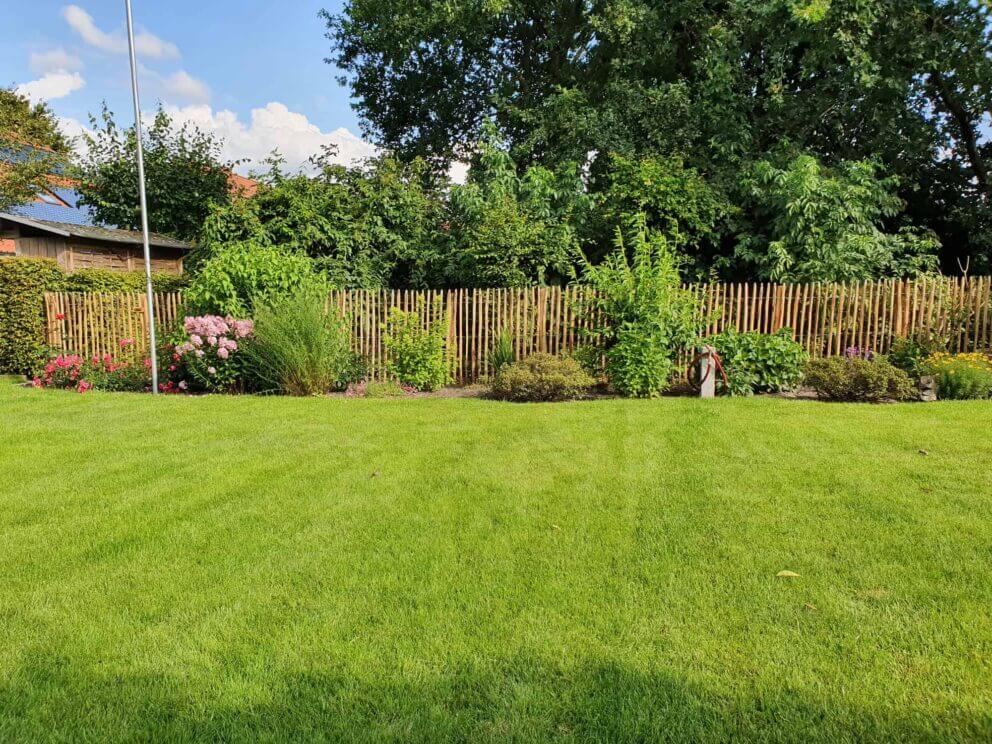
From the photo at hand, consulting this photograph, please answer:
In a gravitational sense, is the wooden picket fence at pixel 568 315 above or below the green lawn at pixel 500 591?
above

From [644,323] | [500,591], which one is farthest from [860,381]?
[500,591]

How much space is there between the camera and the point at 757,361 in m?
8.47

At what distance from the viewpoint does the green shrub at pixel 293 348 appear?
28.5 feet

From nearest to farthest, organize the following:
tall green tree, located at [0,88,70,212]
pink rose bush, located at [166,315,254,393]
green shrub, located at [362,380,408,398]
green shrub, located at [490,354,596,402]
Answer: green shrub, located at [490,354,596,402]
pink rose bush, located at [166,315,254,393]
green shrub, located at [362,380,408,398]
tall green tree, located at [0,88,70,212]

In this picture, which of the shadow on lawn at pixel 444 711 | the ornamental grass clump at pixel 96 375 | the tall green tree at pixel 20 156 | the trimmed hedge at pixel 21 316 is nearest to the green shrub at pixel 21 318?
the trimmed hedge at pixel 21 316

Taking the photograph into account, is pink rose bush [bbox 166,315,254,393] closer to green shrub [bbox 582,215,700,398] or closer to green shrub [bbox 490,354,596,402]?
green shrub [bbox 490,354,596,402]

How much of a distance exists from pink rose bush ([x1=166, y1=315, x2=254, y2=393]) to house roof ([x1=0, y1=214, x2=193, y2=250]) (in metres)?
9.32

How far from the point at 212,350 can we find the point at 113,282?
6.84m

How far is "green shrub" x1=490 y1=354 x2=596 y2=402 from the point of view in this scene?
8227 mm

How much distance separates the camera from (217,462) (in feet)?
16.5

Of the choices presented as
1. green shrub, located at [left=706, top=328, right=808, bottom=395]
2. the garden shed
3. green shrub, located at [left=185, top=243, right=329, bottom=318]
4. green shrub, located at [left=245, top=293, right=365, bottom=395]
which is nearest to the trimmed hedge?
green shrub, located at [left=185, top=243, right=329, bottom=318]

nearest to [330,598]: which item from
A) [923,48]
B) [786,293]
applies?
[786,293]

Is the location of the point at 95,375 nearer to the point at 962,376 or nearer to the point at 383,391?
the point at 383,391

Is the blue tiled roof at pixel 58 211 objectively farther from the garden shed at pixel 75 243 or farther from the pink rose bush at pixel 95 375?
the pink rose bush at pixel 95 375
